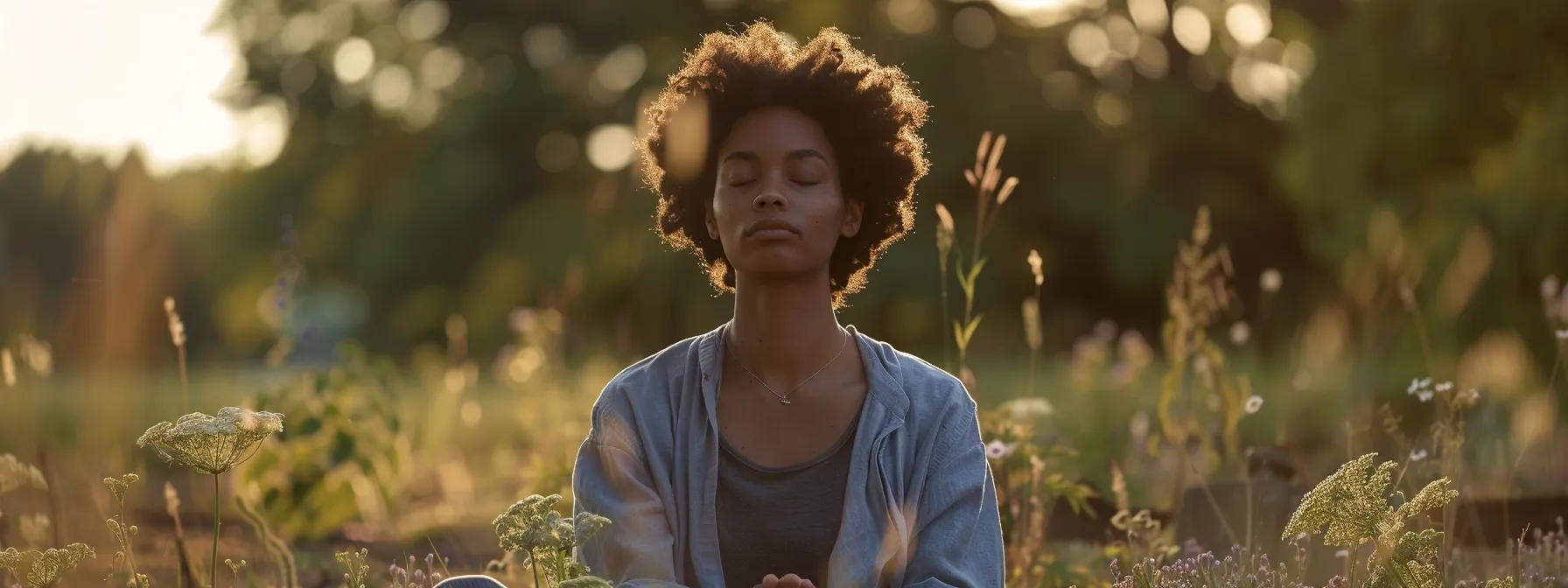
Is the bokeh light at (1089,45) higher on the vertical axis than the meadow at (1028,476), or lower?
higher

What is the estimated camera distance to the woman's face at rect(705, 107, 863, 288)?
250cm

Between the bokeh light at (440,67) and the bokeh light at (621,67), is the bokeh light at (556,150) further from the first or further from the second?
the bokeh light at (440,67)

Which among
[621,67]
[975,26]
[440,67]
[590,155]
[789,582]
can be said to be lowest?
[789,582]

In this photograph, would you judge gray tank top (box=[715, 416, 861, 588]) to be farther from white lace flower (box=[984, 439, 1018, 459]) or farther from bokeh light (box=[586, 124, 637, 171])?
bokeh light (box=[586, 124, 637, 171])

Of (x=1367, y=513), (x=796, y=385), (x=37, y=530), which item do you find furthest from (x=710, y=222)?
(x=37, y=530)

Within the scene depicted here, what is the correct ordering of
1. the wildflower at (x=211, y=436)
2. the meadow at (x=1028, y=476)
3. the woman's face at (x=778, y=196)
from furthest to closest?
the meadow at (x=1028, y=476) → the woman's face at (x=778, y=196) → the wildflower at (x=211, y=436)

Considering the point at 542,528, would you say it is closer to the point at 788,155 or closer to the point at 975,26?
the point at 788,155

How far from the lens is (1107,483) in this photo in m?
5.11

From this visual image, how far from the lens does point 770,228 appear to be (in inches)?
98.2

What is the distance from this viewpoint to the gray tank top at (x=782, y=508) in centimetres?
256

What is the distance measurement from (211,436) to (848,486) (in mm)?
1023

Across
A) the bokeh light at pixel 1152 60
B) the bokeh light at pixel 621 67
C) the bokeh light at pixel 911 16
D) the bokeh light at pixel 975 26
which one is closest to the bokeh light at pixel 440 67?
the bokeh light at pixel 621 67

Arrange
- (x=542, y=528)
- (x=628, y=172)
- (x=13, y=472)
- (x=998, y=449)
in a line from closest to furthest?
1. (x=542, y=528)
2. (x=13, y=472)
3. (x=998, y=449)
4. (x=628, y=172)

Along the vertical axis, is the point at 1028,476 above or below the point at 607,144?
below
